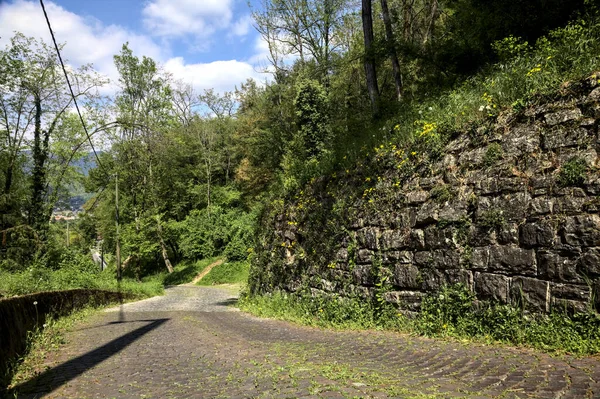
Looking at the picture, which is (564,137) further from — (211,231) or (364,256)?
(211,231)

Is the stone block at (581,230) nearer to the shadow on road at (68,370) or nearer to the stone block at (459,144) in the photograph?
the stone block at (459,144)

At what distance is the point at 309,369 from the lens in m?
4.88

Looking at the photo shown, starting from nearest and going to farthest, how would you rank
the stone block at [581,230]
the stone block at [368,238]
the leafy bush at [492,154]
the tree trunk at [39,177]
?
the stone block at [581,230] < the leafy bush at [492,154] < the stone block at [368,238] < the tree trunk at [39,177]

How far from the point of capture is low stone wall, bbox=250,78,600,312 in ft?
17.5

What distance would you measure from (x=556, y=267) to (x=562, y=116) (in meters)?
2.27

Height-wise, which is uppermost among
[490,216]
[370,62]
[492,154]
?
[370,62]

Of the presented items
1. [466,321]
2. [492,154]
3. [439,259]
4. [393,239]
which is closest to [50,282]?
[393,239]

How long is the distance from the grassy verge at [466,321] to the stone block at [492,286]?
0.13 meters

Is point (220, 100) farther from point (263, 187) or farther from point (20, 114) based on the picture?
point (20, 114)

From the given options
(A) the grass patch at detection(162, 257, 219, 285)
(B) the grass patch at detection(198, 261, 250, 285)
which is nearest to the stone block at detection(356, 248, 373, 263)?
(B) the grass patch at detection(198, 261, 250, 285)

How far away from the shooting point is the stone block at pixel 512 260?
5629 millimetres

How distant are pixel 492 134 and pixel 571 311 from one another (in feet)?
10.1

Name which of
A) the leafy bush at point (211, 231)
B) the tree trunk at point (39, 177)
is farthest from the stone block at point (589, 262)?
the leafy bush at point (211, 231)

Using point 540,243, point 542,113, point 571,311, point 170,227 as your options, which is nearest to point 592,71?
point 542,113
